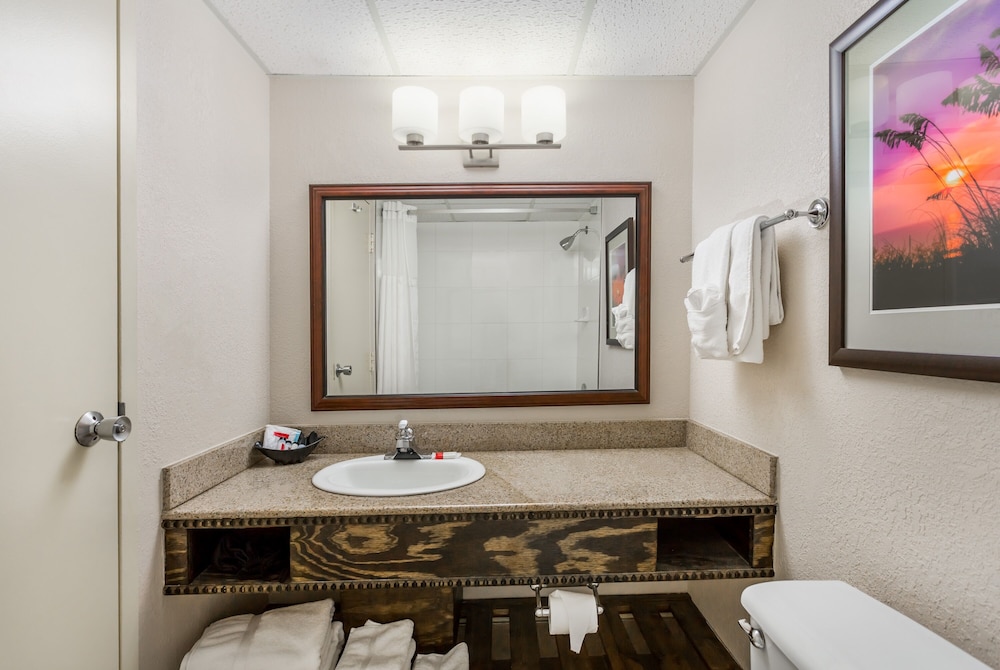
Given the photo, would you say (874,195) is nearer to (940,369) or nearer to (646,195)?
(940,369)

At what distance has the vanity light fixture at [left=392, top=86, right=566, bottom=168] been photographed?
1.59 m

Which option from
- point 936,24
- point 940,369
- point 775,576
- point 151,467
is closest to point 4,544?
point 151,467

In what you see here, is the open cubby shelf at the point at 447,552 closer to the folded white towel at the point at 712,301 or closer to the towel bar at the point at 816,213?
the folded white towel at the point at 712,301

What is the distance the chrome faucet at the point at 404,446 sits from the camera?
63.4 inches

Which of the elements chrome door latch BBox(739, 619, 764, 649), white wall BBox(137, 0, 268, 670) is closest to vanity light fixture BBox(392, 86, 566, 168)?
white wall BBox(137, 0, 268, 670)

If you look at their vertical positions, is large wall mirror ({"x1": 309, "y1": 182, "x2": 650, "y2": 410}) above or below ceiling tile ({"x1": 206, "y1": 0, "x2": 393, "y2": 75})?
below

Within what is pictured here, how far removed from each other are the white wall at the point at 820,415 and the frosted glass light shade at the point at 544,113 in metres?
0.52

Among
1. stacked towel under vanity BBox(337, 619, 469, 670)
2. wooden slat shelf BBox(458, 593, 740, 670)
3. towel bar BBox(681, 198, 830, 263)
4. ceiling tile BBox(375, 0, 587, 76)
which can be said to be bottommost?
wooden slat shelf BBox(458, 593, 740, 670)

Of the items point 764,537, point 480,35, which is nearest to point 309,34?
point 480,35

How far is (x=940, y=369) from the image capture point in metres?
0.80

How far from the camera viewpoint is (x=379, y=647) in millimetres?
1424

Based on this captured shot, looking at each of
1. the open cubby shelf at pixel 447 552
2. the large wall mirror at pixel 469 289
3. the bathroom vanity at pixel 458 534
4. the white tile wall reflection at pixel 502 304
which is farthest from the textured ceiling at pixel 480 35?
the open cubby shelf at pixel 447 552

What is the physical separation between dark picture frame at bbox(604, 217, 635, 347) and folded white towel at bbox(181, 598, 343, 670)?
133 cm

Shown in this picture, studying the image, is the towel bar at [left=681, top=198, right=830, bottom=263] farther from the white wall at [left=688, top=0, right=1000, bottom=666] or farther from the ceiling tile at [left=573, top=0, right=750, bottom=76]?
the ceiling tile at [left=573, top=0, right=750, bottom=76]
